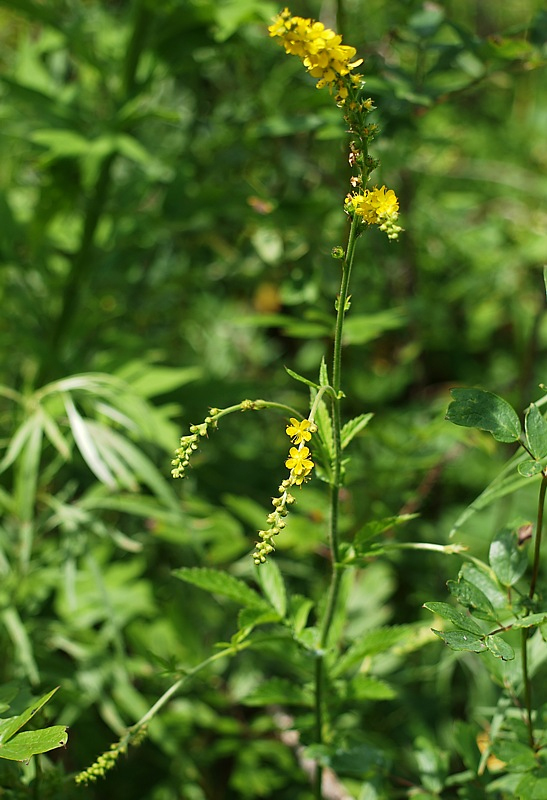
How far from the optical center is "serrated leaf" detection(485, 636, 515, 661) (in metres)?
0.77

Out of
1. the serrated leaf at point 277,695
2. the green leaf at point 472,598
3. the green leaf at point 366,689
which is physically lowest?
the serrated leaf at point 277,695

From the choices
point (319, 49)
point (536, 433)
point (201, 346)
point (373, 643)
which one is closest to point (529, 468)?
point (536, 433)

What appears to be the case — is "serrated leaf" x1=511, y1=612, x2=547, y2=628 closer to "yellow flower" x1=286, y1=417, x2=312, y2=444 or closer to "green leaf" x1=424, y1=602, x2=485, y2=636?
"green leaf" x1=424, y1=602, x2=485, y2=636

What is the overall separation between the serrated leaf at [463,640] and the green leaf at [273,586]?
26 cm

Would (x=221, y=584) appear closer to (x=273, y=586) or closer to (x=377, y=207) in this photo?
(x=273, y=586)

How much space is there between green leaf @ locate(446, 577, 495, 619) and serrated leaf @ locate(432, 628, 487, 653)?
0.14 ft

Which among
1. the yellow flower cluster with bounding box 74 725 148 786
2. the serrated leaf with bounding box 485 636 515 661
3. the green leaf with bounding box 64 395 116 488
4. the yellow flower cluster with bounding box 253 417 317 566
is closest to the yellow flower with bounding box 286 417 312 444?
the yellow flower cluster with bounding box 253 417 317 566

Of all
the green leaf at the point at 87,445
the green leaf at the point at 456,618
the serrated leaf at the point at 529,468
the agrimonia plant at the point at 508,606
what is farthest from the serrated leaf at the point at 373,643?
the green leaf at the point at 87,445

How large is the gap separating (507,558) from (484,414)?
0.59 feet

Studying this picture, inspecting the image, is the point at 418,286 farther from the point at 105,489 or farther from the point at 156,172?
the point at 105,489

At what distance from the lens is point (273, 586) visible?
1.03 meters

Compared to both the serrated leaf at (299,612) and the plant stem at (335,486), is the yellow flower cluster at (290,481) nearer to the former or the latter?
the plant stem at (335,486)

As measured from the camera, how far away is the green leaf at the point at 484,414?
0.87 m

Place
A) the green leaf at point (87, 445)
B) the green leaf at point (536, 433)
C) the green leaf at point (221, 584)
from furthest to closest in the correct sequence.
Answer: the green leaf at point (87, 445) → the green leaf at point (221, 584) → the green leaf at point (536, 433)
